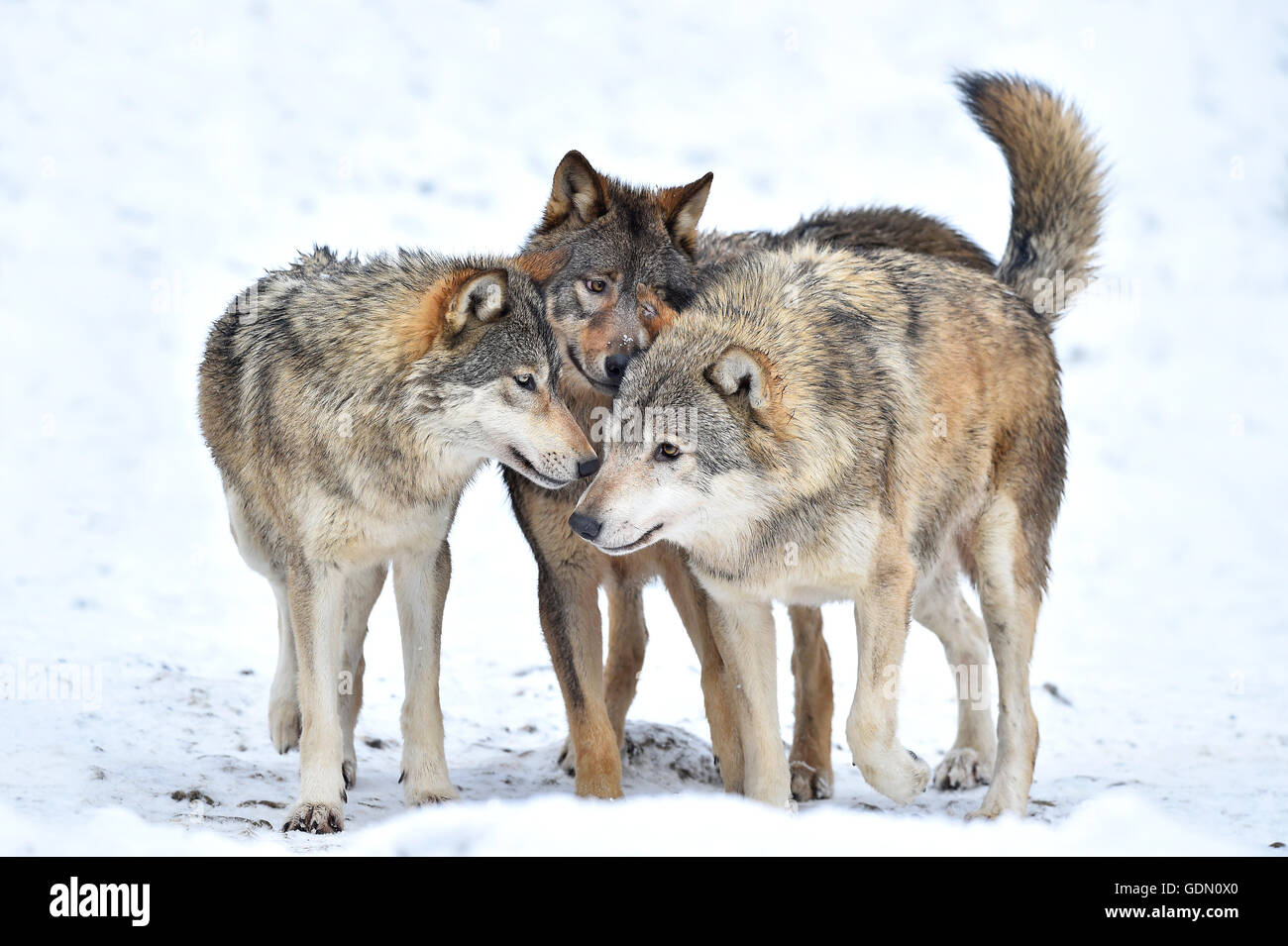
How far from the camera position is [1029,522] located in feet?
21.2

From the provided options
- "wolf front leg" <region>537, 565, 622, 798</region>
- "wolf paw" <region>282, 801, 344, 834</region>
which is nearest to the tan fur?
"wolf front leg" <region>537, 565, 622, 798</region>

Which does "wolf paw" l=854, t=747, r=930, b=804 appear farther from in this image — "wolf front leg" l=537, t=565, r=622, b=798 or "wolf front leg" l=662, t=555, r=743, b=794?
"wolf front leg" l=537, t=565, r=622, b=798

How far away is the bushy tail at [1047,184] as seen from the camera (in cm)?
703

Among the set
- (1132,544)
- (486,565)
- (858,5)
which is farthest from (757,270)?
(858,5)

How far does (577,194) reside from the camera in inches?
258

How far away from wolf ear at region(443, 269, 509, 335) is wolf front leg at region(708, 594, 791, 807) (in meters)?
1.46

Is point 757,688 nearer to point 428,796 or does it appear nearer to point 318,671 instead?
point 428,796

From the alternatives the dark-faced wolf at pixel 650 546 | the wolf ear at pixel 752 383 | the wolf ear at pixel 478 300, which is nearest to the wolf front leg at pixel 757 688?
the dark-faced wolf at pixel 650 546

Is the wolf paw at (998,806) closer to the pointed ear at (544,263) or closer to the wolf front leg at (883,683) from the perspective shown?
the wolf front leg at (883,683)

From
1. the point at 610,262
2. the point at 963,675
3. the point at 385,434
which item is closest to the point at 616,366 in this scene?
the point at 610,262

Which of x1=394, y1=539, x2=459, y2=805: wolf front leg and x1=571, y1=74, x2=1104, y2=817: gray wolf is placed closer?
x1=571, y1=74, x2=1104, y2=817: gray wolf

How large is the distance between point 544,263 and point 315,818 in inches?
98.9

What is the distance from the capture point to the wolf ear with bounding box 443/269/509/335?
5.68 metres
